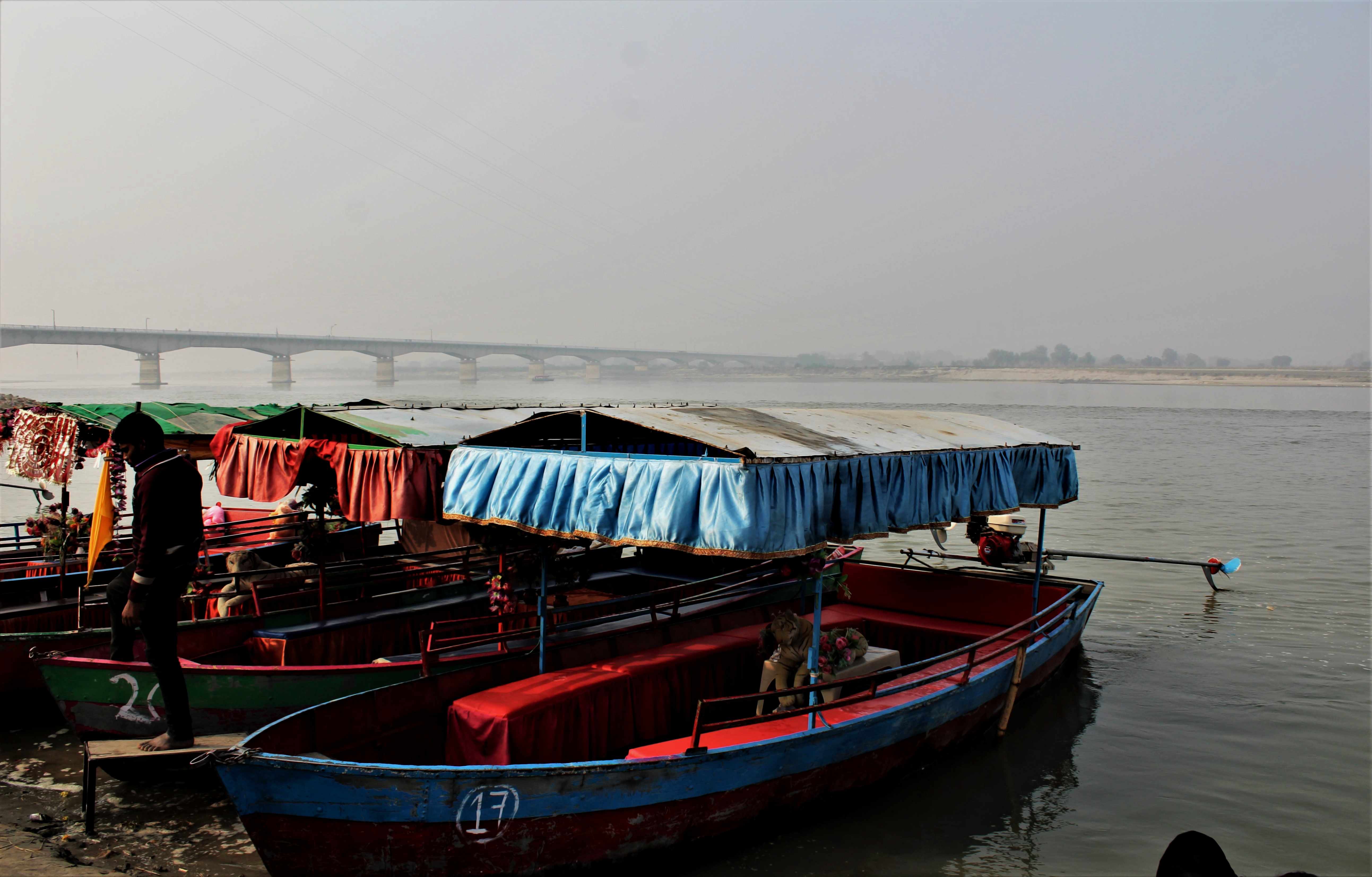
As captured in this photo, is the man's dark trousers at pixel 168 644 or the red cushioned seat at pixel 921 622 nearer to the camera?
the man's dark trousers at pixel 168 644

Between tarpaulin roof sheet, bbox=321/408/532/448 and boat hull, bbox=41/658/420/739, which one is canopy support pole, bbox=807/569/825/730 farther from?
boat hull, bbox=41/658/420/739

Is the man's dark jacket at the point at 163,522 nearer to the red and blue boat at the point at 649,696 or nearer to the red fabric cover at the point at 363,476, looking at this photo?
the red and blue boat at the point at 649,696

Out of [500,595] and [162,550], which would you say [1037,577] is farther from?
[162,550]

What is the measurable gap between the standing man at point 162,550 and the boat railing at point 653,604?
1860 mm

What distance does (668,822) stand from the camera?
602 centimetres

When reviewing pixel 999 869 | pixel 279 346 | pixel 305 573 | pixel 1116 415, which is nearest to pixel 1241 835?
pixel 999 869

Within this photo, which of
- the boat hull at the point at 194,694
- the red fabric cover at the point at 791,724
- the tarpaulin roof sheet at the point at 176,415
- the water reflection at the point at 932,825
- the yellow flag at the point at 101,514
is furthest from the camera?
the tarpaulin roof sheet at the point at 176,415

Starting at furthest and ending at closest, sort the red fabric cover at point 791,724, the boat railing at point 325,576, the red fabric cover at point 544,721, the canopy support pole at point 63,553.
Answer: the canopy support pole at point 63,553
the boat railing at point 325,576
the red fabric cover at point 544,721
the red fabric cover at point 791,724

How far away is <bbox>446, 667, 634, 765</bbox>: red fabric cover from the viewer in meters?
6.45

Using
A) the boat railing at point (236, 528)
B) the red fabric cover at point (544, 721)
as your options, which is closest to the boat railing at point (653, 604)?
the red fabric cover at point (544, 721)

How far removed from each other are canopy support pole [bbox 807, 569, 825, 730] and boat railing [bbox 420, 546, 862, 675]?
0.10 m

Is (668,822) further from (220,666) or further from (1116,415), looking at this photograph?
(1116,415)

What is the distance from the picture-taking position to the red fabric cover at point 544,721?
21.1ft

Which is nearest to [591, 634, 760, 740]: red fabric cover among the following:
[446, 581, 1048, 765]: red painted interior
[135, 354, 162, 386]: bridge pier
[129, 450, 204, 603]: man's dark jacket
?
[446, 581, 1048, 765]: red painted interior
